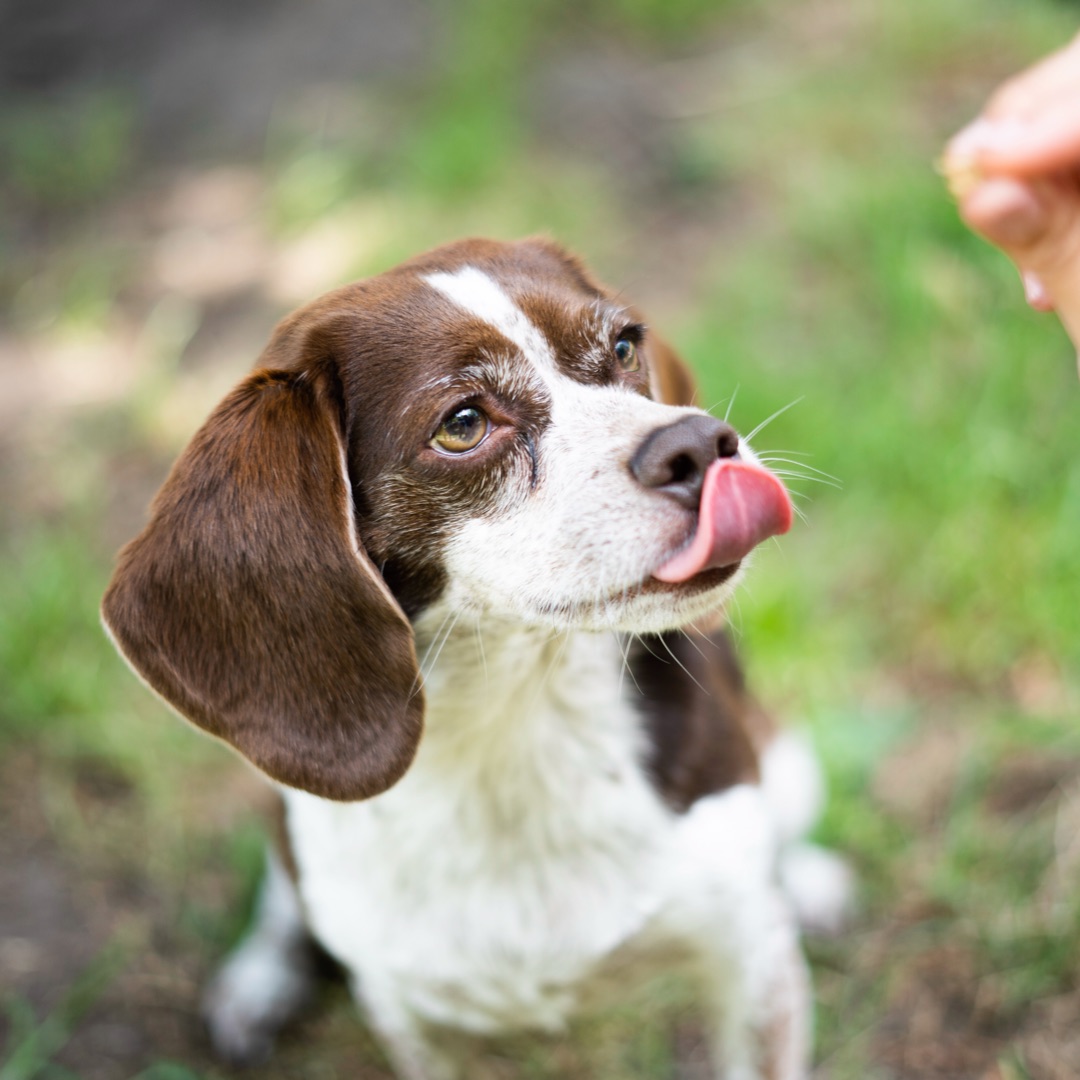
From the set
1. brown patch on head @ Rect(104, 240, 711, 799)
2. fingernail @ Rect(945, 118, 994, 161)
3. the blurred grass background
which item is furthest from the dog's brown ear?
the blurred grass background

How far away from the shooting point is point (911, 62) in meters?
5.46

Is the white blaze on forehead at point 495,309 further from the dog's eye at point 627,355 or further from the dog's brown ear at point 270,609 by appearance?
the dog's brown ear at point 270,609

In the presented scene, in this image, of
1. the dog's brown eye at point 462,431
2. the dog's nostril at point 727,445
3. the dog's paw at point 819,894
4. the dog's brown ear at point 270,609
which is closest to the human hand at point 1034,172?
the dog's nostril at point 727,445

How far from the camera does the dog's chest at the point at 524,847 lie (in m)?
1.94

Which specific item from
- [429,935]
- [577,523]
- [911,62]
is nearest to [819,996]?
[429,935]

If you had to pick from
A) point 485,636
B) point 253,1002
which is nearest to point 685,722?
point 485,636

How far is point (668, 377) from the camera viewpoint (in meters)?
2.16

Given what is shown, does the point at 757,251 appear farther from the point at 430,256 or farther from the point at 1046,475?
the point at 430,256

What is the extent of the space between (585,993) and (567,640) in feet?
2.17

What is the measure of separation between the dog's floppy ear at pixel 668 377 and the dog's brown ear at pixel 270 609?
2.17ft

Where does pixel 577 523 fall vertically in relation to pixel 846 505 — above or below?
above

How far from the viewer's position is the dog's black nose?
4.97 feet

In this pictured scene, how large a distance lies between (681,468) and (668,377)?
0.65 meters

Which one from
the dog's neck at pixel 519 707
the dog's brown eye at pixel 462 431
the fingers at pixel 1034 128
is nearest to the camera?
the fingers at pixel 1034 128
